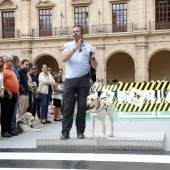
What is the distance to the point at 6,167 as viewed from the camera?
17.4 ft

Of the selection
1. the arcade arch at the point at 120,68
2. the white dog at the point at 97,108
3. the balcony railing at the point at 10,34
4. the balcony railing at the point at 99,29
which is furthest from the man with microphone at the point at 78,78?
the arcade arch at the point at 120,68

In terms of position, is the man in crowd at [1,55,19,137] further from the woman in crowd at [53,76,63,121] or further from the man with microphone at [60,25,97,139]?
the woman in crowd at [53,76,63,121]

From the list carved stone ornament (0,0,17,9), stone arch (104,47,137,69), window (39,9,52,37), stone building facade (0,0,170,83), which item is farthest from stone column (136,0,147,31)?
carved stone ornament (0,0,17,9)

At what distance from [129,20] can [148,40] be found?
231 centimetres

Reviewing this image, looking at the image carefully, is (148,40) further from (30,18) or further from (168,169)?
(168,169)

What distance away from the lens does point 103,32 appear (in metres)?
32.6

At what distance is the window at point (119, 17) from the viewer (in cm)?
3275

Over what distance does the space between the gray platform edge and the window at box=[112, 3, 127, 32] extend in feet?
87.4

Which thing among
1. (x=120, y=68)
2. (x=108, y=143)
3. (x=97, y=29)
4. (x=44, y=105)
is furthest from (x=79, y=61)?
(x=120, y=68)

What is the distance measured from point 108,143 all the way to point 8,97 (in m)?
2.86

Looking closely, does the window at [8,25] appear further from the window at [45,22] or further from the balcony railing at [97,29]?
Answer: the window at [45,22]

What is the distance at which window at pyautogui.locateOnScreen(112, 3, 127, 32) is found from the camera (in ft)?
107

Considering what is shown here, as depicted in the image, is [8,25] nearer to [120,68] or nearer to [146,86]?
[120,68]

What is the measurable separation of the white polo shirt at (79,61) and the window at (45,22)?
2810 centimetres
